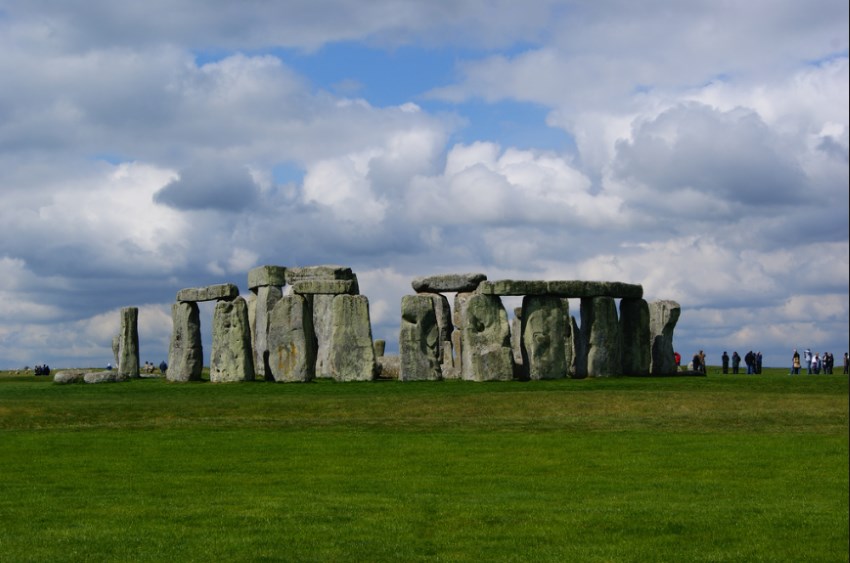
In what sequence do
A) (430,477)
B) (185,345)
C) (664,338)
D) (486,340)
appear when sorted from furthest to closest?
(664,338) < (185,345) < (486,340) < (430,477)

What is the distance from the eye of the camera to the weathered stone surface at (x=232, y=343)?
37.8 metres

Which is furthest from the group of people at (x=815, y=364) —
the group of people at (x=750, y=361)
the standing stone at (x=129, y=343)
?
the standing stone at (x=129, y=343)

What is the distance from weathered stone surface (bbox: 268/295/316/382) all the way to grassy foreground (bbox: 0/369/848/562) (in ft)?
20.2

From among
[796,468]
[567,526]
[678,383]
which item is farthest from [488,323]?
[567,526]

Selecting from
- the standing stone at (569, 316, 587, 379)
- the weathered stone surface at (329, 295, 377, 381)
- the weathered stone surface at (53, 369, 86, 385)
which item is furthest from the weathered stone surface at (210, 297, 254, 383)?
the standing stone at (569, 316, 587, 379)

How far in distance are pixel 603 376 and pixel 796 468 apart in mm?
19517

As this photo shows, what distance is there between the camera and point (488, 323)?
35812 mm

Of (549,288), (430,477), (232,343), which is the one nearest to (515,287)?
(549,288)

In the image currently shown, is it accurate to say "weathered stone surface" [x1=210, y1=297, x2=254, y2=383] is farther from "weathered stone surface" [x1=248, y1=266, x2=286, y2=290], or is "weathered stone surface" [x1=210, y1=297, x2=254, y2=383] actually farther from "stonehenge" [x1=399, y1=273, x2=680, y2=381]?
"stonehenge" [x1=399, y1=273, x2=680, y2=381]

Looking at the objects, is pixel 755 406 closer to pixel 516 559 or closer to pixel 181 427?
pixel 181 427

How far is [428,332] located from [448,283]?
12.0 ft

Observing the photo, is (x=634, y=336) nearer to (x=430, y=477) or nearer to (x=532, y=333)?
(x=532, y=333)

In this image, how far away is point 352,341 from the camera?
1433 inches

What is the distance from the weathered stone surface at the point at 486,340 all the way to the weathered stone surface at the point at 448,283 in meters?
2.88
